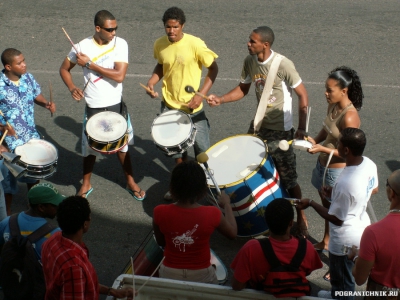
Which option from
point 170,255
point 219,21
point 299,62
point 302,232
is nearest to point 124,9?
point 219,21

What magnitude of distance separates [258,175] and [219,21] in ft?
20.0

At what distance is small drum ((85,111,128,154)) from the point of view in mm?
6496

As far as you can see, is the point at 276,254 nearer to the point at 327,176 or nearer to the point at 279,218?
the point at 279,218

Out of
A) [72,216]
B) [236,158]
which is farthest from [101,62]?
[72,216]

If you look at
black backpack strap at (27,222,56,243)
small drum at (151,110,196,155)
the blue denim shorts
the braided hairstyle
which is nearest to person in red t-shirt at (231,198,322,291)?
the blue denim shorts

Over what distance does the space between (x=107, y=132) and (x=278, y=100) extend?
5.91 ft

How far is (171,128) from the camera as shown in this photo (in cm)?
651

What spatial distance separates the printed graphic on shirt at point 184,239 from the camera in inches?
170

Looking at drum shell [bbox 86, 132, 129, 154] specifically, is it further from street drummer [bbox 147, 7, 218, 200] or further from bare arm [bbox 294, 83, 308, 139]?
bare arm [bbox 294, 83, 308, 139]

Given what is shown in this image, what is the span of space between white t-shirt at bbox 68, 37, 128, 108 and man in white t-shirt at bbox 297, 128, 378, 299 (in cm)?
291

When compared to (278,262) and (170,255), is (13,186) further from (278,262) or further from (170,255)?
(278,262)

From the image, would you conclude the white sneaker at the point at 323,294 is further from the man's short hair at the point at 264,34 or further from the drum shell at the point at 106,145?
the drum shell at the point at 106,145

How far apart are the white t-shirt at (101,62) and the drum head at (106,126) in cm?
24

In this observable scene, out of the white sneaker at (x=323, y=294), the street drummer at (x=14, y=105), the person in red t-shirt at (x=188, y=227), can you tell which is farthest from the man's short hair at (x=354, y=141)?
the street drummer at (x=14, y=105)
